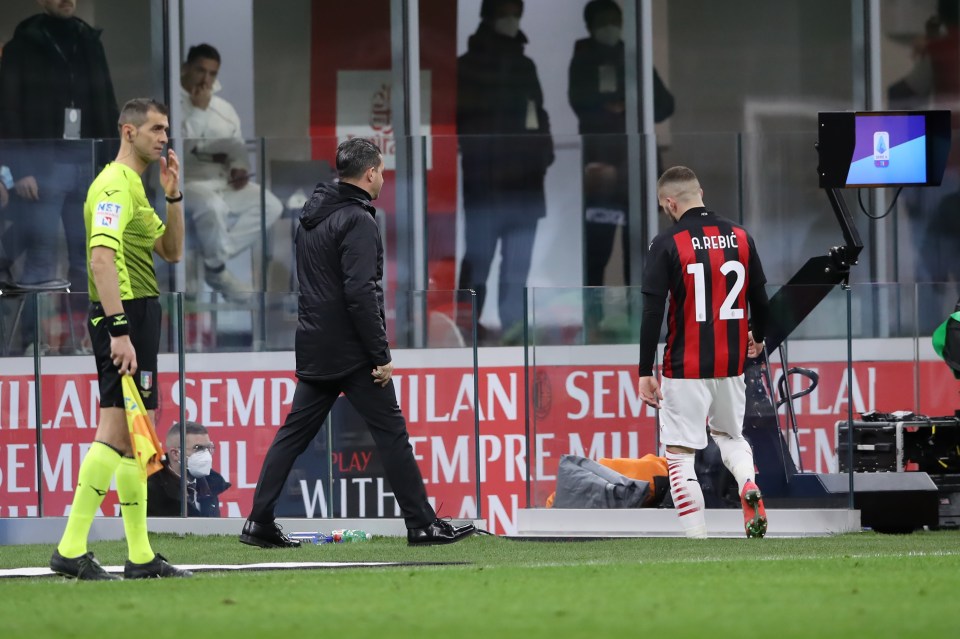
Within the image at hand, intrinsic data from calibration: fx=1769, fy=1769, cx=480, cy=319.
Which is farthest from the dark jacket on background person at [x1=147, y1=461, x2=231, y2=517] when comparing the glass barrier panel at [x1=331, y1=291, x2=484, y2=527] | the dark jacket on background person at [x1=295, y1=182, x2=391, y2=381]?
the dark jacket on background person at [x1=295, y1=182, x2=391, y2=381]

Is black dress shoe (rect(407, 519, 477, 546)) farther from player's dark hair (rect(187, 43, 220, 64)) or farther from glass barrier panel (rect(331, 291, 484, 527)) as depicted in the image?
player's dark hair (rect(187, 43, 220, 64))

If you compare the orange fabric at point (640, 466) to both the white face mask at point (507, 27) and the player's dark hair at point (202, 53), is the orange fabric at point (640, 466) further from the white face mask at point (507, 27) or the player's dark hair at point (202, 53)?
the player's dark hair at point (202, 53)

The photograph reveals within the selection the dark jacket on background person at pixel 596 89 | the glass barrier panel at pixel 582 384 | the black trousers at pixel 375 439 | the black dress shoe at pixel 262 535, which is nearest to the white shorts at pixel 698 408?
the glass barrier panel at pixel 582 384

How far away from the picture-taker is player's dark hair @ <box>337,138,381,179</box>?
26.7ft

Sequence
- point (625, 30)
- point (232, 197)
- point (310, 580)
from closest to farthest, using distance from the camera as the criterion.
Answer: point (310, 580) < point (232, 197) < point (625, 30)

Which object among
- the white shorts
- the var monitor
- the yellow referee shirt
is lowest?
the white shorts

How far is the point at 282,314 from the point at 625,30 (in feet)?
18.5

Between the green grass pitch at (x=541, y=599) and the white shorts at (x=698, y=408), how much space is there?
902mm

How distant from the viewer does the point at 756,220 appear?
12414 millimetres

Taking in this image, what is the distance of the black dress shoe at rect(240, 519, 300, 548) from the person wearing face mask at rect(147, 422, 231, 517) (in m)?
1.55

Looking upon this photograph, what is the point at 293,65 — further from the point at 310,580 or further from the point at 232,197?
the point at 310,580

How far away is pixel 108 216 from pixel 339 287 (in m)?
1.85

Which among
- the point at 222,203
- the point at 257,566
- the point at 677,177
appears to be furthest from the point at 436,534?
the point at 222,203

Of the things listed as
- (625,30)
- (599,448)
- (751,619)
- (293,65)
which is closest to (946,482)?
(599,448)
